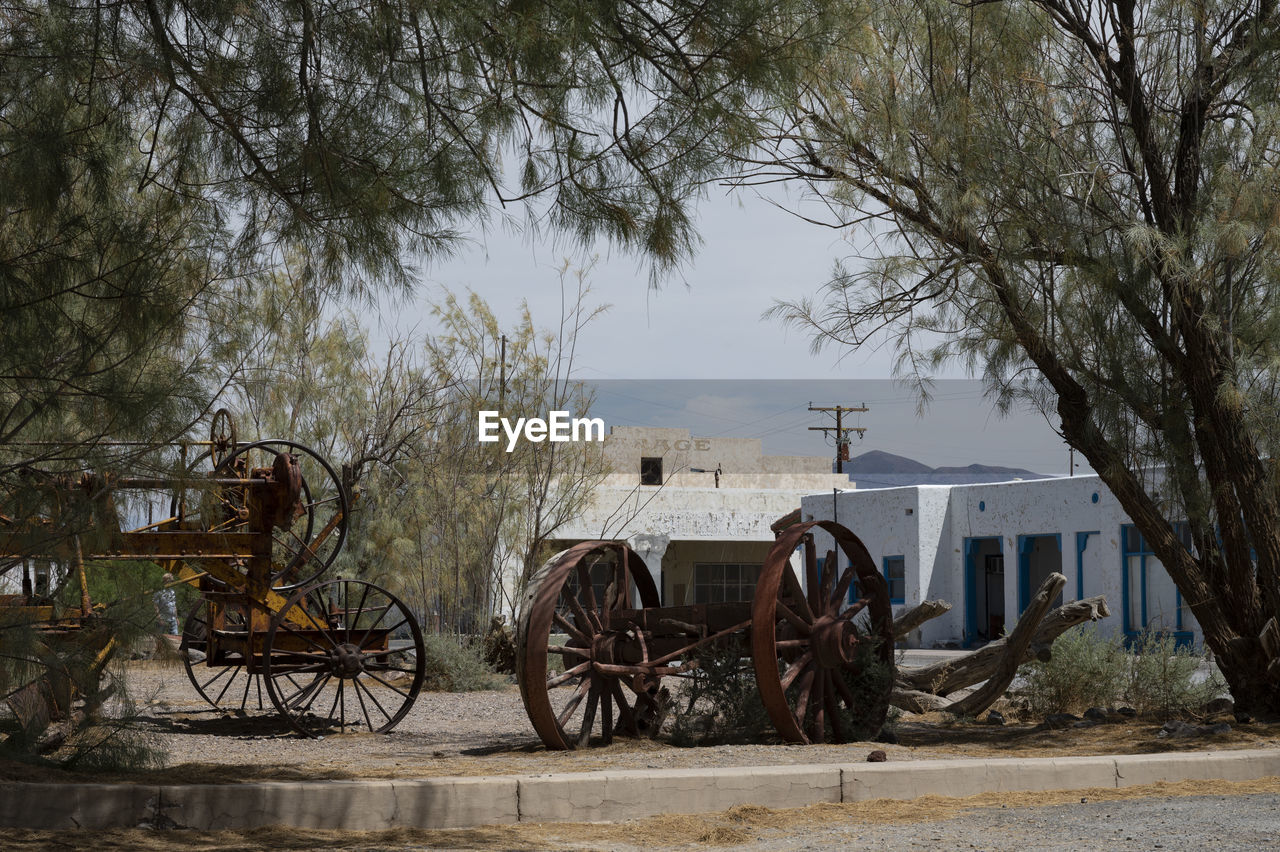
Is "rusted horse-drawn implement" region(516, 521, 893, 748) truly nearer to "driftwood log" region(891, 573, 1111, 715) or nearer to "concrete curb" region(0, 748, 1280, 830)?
"concrete curb" region(0, 748, 1280, 830)

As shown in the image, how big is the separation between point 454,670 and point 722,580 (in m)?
25.6

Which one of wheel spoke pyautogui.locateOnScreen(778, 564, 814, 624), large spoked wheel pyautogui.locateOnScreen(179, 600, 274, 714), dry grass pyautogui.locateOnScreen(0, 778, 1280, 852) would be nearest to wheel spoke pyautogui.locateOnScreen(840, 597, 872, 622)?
wheel spoke pyautogui.locateOnScreen(778, 564, 814, 624)

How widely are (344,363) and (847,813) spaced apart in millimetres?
13675

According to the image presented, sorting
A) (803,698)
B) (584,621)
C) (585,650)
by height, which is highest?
(584,621)

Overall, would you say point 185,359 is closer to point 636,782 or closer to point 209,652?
point 636,782

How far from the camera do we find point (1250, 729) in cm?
1005

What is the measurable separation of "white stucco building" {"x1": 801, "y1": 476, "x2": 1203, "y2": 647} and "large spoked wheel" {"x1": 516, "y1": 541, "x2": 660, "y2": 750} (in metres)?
17.7

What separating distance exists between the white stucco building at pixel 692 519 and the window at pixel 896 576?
3303mm

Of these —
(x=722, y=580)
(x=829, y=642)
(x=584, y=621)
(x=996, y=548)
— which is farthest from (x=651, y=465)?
(x=829, y=642)

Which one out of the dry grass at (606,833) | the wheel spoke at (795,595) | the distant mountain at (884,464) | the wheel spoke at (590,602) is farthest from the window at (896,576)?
the distant mountain at (884,464)

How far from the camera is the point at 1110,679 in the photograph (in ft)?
39.3

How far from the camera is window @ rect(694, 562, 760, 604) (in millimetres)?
40125

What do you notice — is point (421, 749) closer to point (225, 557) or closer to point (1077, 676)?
point (225, 557)

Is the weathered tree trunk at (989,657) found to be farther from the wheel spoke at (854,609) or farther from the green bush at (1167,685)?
the wheel spoke at (854,609)
